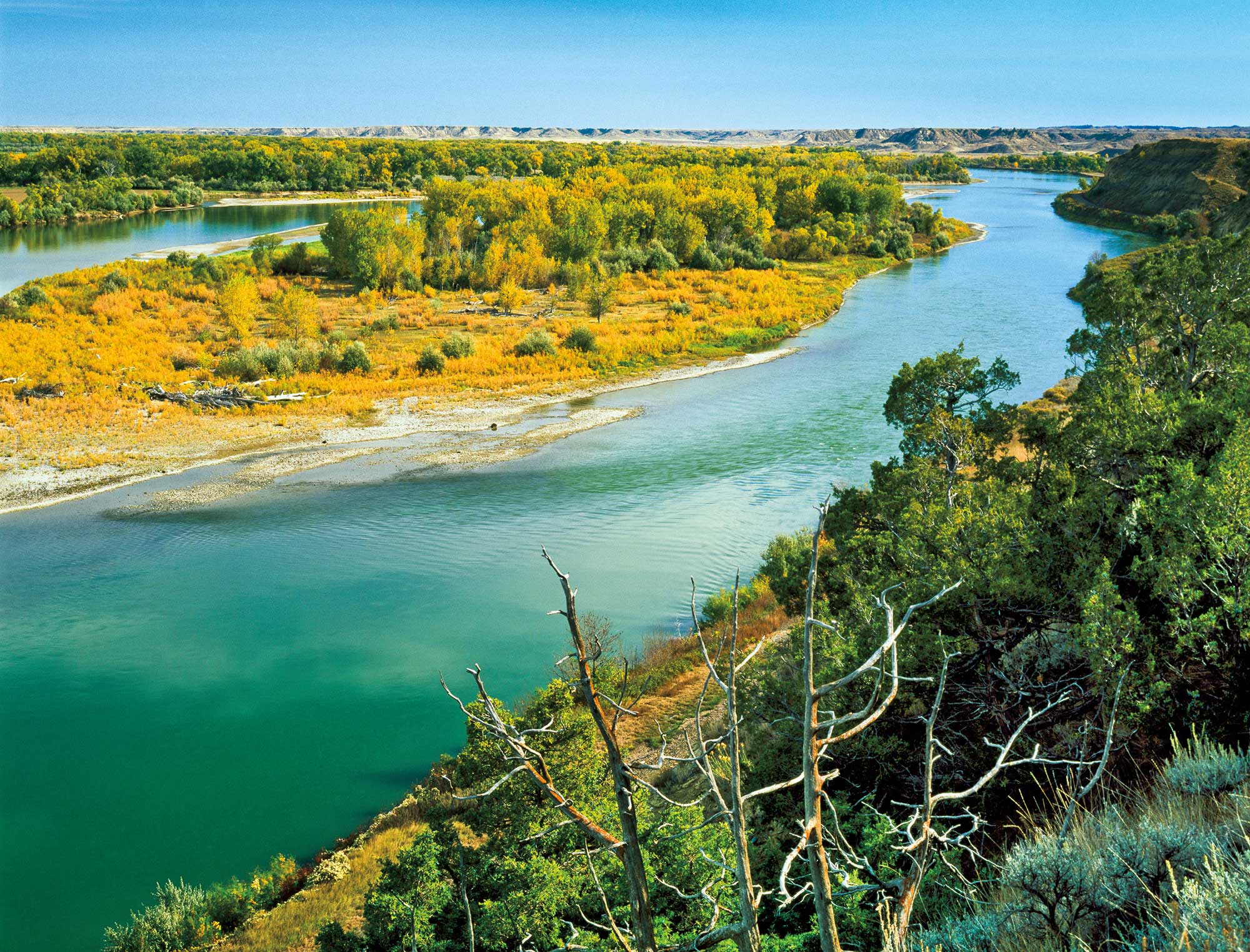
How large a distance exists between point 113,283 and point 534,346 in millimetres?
24948

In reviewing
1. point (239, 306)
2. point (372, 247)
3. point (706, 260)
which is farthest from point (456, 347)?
point (706, 260)

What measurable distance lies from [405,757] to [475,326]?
111 feet

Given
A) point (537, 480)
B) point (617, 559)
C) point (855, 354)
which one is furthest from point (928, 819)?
point (855, 354)

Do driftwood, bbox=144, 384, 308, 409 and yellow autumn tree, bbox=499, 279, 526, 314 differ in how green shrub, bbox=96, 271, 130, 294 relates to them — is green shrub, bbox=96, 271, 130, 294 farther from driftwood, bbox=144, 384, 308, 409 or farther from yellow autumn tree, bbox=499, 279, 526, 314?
yellow autumn tree, bbox=499, 279, 526, 314

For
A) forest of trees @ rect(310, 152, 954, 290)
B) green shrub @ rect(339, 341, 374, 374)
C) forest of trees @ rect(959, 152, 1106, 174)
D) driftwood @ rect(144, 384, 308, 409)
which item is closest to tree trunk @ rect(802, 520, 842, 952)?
driftwood @ rect(144, 384, 308, 409)

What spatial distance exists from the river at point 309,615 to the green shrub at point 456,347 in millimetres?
10610

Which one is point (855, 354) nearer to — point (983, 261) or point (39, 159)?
point (983, 261)

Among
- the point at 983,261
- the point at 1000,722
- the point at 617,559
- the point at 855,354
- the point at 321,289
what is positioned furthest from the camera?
the point at 983,261

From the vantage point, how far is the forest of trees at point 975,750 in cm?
520

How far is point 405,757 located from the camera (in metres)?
15.2

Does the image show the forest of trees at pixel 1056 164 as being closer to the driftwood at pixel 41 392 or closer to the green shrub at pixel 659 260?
the green shrub at pixel 659 260

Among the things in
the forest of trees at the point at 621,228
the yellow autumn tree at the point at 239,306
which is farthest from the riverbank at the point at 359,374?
the forest of trees at the point at 621,228

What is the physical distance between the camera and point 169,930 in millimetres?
10953

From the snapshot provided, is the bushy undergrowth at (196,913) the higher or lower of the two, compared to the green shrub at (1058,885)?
lower
